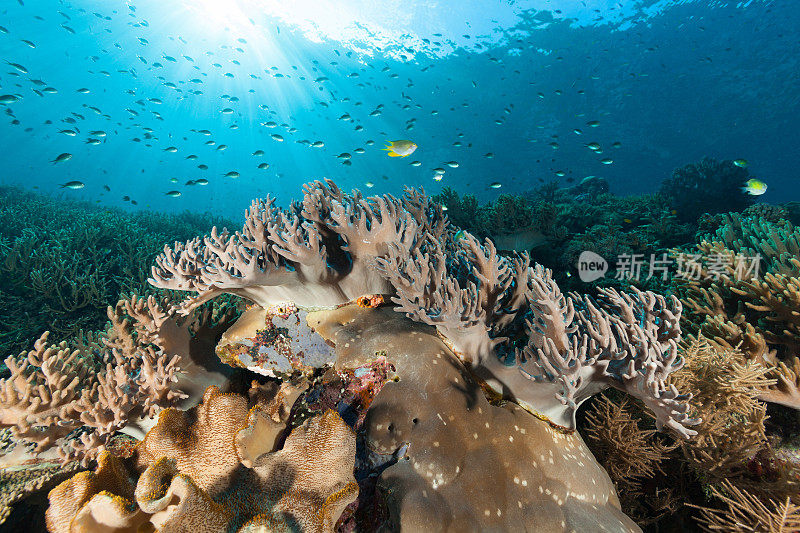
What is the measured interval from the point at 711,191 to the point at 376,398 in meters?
17.7

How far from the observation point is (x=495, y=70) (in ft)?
153

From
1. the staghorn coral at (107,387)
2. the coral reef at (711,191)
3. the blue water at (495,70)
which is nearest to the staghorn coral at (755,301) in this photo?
the staghorn coral at (107,387)

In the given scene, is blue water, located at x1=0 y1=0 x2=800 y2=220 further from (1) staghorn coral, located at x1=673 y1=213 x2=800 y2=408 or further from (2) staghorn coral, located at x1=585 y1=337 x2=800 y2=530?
(2) staghorn coral, located at x1=585 y1=337 x2=800 y2=530

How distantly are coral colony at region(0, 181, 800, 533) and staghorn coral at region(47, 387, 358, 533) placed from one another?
1cm

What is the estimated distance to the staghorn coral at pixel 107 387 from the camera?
2.16 m

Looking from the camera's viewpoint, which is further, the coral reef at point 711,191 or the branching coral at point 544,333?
the coral reef at point 711,191

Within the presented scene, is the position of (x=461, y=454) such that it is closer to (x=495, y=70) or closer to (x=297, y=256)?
(x=297, y=256)

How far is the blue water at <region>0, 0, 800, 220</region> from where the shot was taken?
37.8 metres

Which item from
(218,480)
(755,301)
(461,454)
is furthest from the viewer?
(755,301)

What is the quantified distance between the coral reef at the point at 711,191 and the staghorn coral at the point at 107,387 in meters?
16.7

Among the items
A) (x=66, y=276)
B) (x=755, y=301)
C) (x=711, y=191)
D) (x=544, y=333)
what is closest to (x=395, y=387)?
(x=544, y=333)

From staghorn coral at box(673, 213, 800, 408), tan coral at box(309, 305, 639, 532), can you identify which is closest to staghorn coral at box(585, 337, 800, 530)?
staghorn coral at box(673, 213, 800, 408)

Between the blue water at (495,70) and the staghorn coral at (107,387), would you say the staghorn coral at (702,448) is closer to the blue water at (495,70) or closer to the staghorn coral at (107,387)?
the staghorn coral at (107,387)

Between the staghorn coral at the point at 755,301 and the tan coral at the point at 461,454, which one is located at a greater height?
the staghorn coral at the point at 755,301
